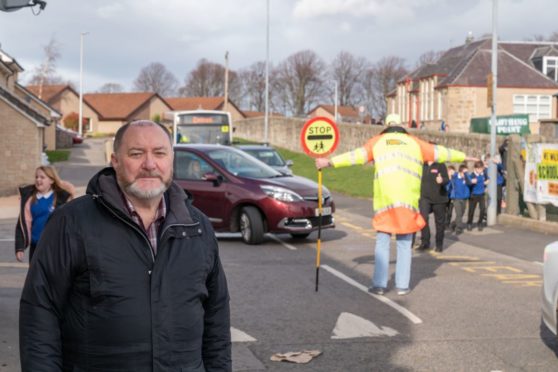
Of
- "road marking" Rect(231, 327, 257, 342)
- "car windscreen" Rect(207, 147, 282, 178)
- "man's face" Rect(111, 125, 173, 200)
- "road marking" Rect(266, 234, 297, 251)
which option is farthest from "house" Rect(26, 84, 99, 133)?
"man's face" Rect(111, 125, 173, 200)

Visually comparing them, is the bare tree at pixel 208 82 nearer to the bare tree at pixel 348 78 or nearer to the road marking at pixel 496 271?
the bare tree at pixel 348 78

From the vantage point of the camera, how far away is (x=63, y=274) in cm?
348

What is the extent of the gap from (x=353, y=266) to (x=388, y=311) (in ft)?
11.6

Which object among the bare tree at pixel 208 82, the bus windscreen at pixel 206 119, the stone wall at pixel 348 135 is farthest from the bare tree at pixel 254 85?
the bus windscreen at pixel 206 119

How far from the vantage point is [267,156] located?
2770 cm

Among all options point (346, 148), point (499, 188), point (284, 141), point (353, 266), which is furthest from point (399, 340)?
point (284, 141)

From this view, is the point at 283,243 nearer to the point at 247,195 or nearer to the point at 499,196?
the point at 247,195

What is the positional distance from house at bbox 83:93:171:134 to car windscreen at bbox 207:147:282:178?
93932 mm

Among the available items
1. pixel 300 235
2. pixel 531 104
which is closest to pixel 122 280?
pixel 300 235

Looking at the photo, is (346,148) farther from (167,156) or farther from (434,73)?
(167,156)

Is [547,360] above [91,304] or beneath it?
beneath

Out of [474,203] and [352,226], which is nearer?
[474,203]

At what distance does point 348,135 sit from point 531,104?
18.4 metres

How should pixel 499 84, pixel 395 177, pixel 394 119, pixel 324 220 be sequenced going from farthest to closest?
pixel 499 84
pixel 324 220
pixel 394 119
pixel 395 177
